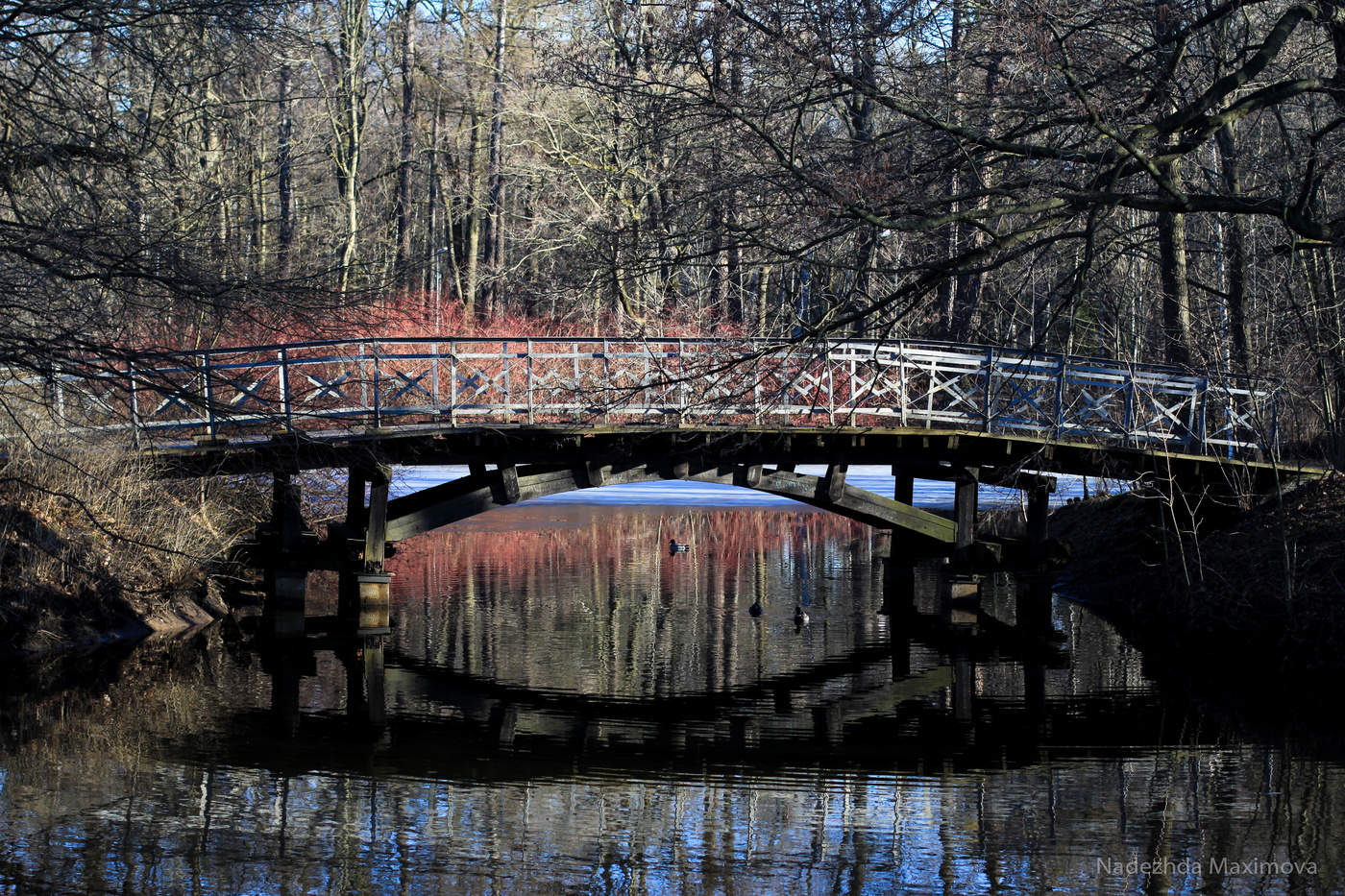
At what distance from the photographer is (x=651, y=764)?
10.1 m

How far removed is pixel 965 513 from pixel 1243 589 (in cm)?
434

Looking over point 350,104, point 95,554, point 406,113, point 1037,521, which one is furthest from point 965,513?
point 406,113

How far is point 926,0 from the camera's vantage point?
28.6ft

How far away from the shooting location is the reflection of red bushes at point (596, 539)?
19.5 meters

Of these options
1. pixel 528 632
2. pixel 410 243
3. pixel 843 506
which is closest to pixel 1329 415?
pixel 843 506

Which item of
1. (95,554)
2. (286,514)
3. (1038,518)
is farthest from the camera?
(1038,518)

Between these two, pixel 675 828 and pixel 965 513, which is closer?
pixel 675 828

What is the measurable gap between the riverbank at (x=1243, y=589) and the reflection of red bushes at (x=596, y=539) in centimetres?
550

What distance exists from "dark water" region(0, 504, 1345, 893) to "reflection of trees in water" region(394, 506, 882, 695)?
0.24 ft

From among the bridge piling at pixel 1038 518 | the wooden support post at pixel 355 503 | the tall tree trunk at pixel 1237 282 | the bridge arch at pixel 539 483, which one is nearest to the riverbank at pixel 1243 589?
the bridge piling at pixel 1038 518

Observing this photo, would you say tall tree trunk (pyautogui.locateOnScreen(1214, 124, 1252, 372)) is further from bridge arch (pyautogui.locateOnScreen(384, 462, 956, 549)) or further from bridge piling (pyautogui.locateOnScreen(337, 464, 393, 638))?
bridge piling (pyautogui.locateOnScreen(337, 464, 393, 638))

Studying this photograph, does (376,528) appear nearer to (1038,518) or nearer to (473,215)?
(1038,518)

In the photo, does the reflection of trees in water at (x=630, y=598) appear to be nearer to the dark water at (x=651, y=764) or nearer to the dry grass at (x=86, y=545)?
the dark water at (x=651, y=764)

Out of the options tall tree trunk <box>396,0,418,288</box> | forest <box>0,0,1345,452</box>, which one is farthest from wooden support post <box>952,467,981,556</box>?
tall tree trunk <box>396,0,418,288</box>
